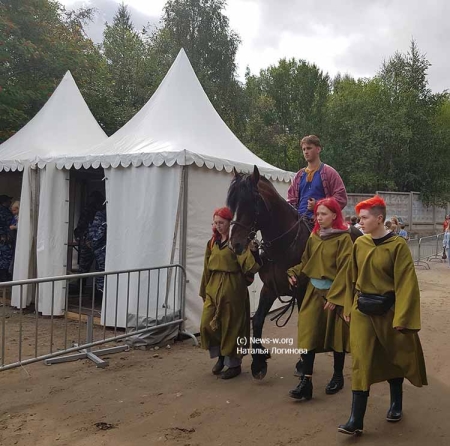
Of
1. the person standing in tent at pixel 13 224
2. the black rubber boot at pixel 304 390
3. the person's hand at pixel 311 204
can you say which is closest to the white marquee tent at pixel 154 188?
the person standing in tent at pixel 13 224

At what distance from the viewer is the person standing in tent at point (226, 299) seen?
442 centimetres

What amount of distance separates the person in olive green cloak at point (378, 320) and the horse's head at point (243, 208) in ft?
3.31

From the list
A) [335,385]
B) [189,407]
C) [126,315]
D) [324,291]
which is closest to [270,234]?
[324,291]

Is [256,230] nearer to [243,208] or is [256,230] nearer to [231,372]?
[243,208]

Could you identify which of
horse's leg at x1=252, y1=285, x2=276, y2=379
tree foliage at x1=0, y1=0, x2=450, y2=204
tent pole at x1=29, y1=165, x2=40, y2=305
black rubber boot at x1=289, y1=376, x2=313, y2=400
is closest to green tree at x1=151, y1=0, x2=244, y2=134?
tree foliage at x1=0, y1=0, x2=450, y2=204

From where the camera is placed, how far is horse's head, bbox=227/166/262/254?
375 centimetres

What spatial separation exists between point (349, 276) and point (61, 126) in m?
7.22

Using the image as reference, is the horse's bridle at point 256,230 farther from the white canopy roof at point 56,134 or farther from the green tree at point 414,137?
the green tree at point 414,137

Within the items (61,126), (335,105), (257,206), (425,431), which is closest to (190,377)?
(257,206)

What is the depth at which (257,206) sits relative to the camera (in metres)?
3.97

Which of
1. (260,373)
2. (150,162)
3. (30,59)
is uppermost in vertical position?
(30,59)

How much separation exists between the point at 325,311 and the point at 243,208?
1131 millimetres

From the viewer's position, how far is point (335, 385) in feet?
13.5

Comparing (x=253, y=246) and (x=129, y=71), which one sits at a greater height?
(x=129, y=71)
